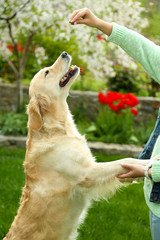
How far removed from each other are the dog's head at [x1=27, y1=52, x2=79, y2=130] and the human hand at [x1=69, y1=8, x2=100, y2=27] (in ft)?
2.89

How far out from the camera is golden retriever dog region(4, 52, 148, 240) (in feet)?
10.1

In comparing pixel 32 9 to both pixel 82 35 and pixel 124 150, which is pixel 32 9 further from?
pixel 124 150

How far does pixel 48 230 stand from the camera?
126 inches

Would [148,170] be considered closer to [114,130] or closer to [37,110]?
[37,110]

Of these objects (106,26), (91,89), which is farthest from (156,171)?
(91,89)

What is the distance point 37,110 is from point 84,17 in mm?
948

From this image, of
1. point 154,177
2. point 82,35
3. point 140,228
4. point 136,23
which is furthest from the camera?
point 136,23

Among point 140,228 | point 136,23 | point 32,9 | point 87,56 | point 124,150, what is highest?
point 32,9

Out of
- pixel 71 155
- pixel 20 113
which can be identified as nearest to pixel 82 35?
pixel 20 113

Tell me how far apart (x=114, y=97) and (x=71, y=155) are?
4898 millimetres

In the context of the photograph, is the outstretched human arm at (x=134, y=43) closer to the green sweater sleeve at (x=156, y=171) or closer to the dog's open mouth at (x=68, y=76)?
the green sweater sleeve at (x=156, y=171)

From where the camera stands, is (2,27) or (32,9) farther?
(2,27)

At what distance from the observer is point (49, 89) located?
3596 mm

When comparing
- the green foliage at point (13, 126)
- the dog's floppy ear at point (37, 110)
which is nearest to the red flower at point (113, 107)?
the green foliage at point (13, 126)
